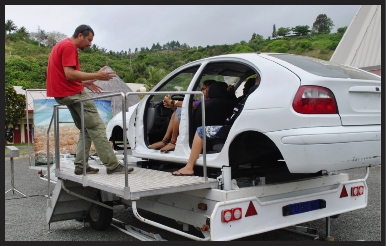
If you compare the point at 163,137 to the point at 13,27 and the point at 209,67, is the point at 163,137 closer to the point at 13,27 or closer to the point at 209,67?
the point at 209,67

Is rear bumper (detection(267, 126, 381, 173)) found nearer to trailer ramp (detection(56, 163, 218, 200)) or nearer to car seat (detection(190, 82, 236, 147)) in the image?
trailer ramp (detection(56, 163, 218, 200))

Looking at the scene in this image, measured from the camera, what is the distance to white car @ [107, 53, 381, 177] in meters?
3.61

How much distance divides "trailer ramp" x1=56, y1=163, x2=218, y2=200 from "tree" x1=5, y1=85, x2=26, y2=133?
25981mm

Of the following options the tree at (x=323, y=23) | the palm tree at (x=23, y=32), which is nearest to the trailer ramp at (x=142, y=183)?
the tree at (x=323, y=23)

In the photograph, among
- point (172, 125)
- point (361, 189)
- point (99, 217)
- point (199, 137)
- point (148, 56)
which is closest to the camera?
point (199, 137)

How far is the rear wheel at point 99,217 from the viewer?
216 inches

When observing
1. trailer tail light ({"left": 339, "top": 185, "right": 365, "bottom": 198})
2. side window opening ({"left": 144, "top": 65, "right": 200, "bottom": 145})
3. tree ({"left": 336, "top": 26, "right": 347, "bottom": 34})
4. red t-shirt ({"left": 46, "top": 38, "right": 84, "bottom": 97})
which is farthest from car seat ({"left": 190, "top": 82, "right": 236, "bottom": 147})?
tree ({"left": 336, "top": 26, "right": 347, "bottom": 34})

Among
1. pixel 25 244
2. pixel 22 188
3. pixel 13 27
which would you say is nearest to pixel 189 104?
pixel 25 244

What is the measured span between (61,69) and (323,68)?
9.32ft

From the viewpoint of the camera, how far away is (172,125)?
206 inches

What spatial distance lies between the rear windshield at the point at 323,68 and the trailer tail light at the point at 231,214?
1468mm

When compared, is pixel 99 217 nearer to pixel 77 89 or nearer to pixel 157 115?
pixel 157 115

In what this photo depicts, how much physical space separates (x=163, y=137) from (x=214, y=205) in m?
2.01

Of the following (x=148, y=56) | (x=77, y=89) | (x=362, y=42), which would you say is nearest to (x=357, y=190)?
(x=77, y=89)
